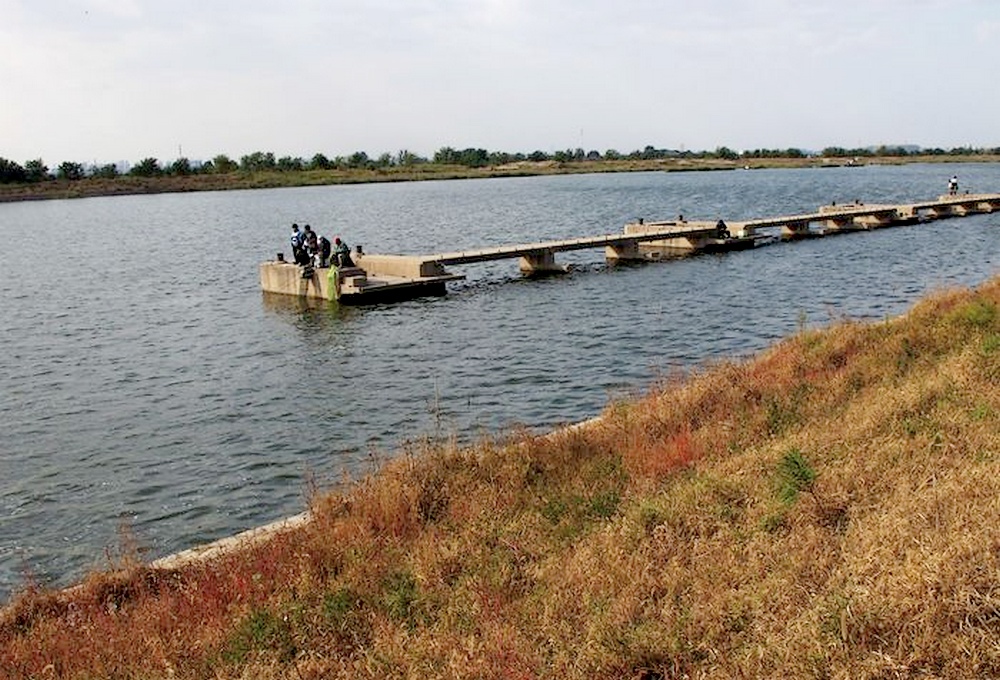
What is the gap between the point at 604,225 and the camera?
61.4m

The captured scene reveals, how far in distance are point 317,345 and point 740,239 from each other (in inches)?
1084

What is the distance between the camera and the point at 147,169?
154m

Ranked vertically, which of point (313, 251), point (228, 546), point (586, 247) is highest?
point (313, 251)

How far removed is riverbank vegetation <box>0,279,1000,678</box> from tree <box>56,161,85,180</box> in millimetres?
156105

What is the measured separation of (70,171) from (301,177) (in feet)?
132

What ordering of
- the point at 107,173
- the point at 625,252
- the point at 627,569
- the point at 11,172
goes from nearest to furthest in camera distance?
the point at 627,569
the point at 625,252
the point at 11,172
the point at 107,173

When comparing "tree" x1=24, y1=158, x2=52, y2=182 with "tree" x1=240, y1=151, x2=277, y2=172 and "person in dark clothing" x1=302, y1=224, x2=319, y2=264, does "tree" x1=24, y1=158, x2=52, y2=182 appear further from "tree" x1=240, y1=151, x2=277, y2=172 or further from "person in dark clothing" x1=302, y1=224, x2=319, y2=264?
"person in dark clothing" x1=302, y1=224, x2=319, y2=264

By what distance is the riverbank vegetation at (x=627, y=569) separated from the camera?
564cm

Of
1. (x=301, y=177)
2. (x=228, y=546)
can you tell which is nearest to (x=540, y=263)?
(x=228, y=546)

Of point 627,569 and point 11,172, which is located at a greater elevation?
point 11,172

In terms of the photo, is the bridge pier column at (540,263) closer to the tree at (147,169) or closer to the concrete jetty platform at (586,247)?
the concrete jetty platform at (586,247)

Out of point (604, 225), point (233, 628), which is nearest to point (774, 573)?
point (233, 628)

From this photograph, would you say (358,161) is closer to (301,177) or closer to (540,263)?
(301,177)

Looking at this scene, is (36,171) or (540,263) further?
(36,171)
